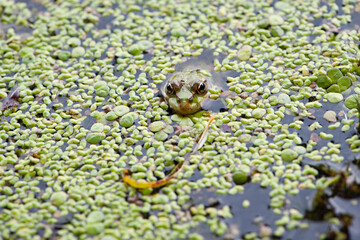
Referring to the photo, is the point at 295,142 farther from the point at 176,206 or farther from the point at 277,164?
the point at 176,206

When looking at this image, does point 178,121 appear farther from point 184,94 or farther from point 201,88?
point 201,88

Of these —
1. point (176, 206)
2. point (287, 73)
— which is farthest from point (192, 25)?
point (176, 206)

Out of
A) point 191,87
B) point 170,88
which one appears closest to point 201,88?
point 191,87

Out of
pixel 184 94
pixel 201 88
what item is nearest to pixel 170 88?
pixel 184 94

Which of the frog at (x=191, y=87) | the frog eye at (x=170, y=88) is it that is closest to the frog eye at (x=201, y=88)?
the frog at (x=191, y=87)

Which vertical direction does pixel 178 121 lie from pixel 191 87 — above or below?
below

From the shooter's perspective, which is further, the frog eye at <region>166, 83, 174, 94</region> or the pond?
the frog eye at <region>166, 83, 174, 94</region>

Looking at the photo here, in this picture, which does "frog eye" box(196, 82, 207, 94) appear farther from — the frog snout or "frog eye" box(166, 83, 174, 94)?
"frog eye" box(166, 83, 174, 94)

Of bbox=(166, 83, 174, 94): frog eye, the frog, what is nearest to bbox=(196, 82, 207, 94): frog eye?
the frog
